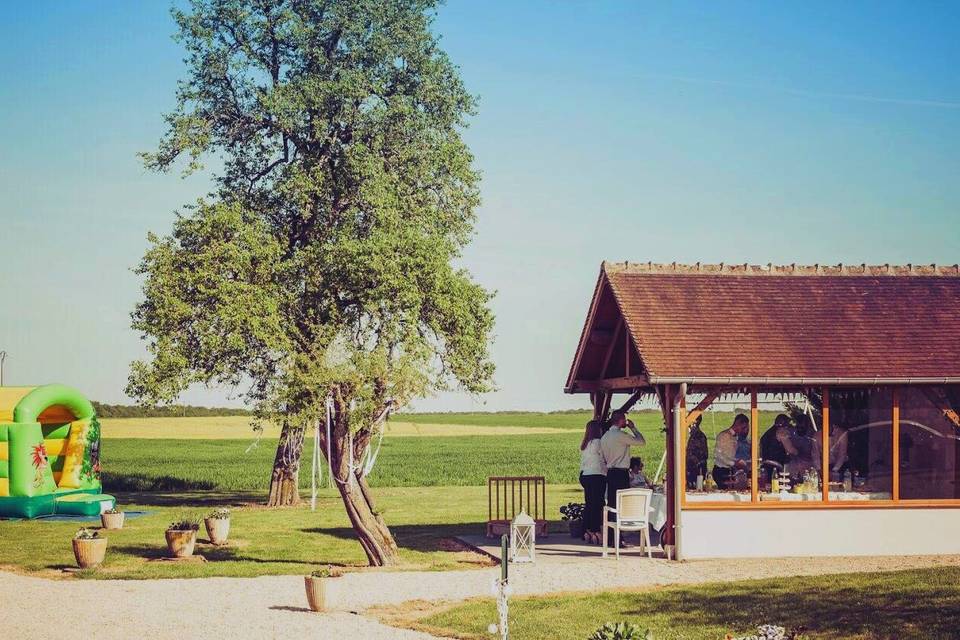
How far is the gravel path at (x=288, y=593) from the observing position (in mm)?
13906

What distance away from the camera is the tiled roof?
19703 millimetres

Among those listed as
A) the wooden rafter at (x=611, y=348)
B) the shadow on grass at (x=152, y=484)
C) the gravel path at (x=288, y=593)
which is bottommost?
the gravel path at (x=288, y=593)

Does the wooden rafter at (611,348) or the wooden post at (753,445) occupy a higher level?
the wooden rafter at (611,348)

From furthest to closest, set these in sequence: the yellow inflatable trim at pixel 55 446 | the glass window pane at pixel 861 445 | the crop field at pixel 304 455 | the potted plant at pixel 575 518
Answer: the crop field at pixel 304 455
the yellow inflatable trim at pixel 55 446
the potted plant at pixel 575 518
the glass window pane at pixel 861 445

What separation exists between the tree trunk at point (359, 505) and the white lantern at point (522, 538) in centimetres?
212

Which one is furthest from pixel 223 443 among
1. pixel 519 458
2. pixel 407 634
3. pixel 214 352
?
pixel 407 634

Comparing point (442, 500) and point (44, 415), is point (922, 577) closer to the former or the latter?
point (442, 500)

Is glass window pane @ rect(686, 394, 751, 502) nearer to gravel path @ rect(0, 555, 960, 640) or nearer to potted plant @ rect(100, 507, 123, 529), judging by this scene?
gravel path @ rect(0, 555, 960, 640)

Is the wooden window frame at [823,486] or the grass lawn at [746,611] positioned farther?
the wooden window frame at [823,486]

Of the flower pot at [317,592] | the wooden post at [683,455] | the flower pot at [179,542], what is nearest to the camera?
the flower pot at [317,592]

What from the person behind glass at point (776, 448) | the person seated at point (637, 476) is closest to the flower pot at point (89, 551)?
the person seated at point (637, 476)

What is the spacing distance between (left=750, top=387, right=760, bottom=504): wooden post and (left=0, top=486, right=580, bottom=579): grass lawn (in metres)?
4.39

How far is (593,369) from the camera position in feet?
76.2

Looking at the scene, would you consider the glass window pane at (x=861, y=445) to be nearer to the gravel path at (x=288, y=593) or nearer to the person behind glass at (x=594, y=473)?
the gravel path at (x=288, y=593)
